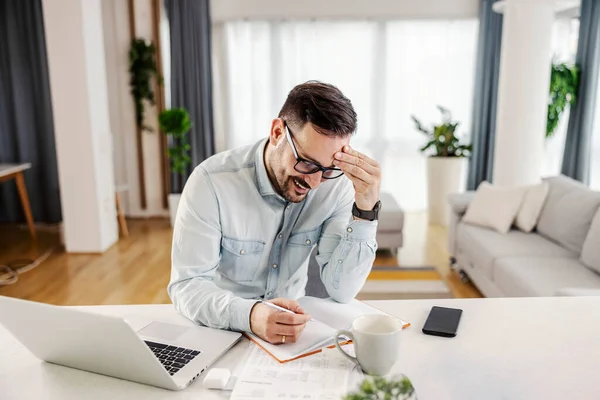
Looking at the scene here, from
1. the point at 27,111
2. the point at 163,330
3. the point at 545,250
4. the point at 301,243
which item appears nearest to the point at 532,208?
the point at 545,250

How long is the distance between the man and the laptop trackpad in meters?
0.05

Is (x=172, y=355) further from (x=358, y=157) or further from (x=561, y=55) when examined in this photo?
(x=561, y=55)

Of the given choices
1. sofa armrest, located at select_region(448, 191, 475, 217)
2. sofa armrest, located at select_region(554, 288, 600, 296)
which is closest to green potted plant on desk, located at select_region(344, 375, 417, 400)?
sofa armrest, located at select_region(554, 288, 600, 296)

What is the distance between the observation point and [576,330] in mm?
1271

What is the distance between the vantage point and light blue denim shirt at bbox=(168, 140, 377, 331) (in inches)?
55.4

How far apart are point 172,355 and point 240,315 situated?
0.57ft

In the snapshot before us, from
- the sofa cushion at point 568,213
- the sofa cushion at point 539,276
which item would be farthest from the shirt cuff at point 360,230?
the sofa cushion at point 568,213

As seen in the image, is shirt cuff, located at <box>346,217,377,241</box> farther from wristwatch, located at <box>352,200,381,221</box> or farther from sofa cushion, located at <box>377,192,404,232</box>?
sofa cushion, located at <box>377,192,404,232</box>

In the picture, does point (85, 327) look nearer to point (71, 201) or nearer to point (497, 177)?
point (71, 201)

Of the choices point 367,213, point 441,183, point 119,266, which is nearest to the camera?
point 367,213

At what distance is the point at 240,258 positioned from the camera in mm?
1541

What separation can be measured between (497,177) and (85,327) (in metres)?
4.31

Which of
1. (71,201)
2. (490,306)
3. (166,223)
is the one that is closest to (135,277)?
(71,201)

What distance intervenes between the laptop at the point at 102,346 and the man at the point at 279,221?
5.6 inches
